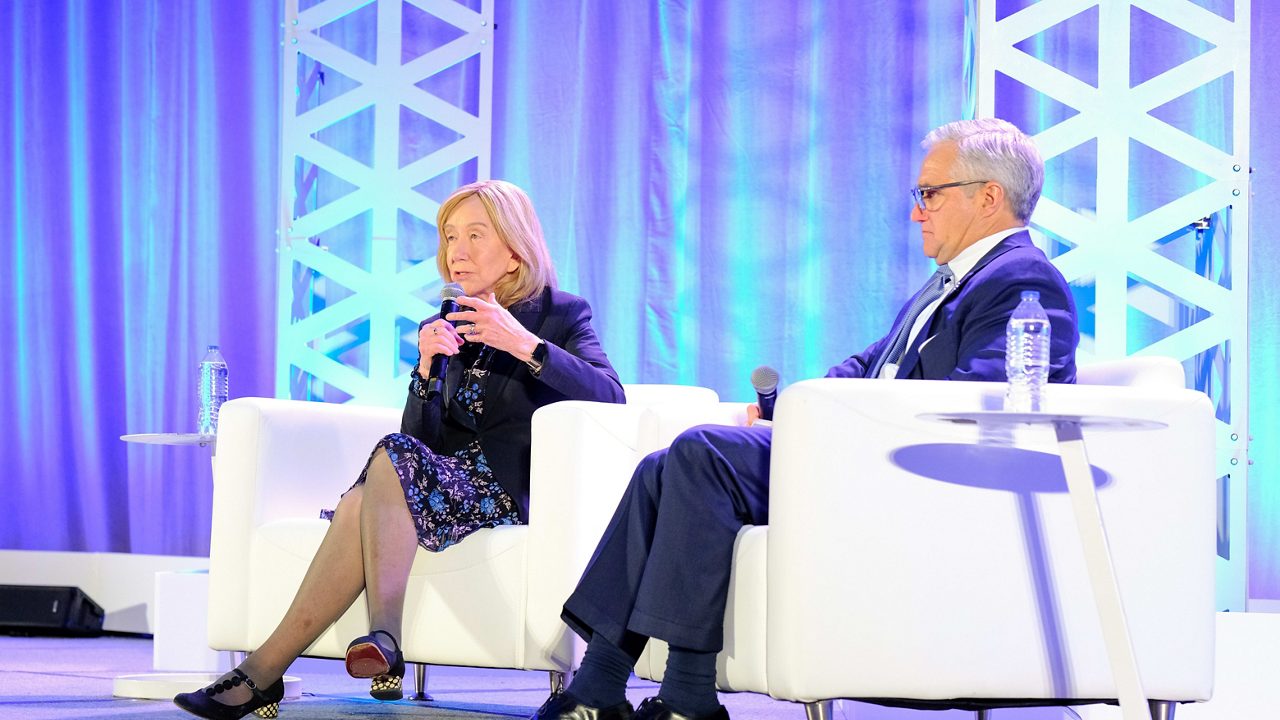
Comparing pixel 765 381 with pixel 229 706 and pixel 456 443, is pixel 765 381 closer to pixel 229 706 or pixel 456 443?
pixel 456 443

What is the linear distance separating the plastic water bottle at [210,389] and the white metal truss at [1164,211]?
2.29m

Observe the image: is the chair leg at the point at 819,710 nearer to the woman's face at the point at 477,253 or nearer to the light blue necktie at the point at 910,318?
the light blue necktie at the point at 910,318

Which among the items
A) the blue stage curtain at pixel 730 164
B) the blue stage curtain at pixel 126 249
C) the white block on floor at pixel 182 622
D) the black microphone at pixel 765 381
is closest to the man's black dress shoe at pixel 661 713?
the black microphone at pixel 765 381

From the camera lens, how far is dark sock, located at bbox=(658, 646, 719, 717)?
213 cm

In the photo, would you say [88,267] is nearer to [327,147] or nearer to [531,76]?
[327,147]

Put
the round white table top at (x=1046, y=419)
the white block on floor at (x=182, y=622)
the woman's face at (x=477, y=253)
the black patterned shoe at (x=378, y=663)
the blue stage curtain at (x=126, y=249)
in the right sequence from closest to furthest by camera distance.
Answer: the round white table top at (x=1046, y=419) → the black patterned shoe at (x=378, y=663) → the woman's face at (x=477, y=253) → the white block on floor at (x=182, y=622) → the blue stage curtain at (x=126, y=249)

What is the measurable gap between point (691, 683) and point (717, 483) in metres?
0.32

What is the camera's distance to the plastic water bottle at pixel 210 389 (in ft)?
13.1

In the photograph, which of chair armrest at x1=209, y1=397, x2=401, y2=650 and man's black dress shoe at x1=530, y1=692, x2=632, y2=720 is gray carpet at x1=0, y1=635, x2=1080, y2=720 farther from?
man's black dress shoe at x1=530, y1=692, x2=632, y2=720

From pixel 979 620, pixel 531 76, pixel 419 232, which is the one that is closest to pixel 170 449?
pixel 419 232

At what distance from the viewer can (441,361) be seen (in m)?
2.81

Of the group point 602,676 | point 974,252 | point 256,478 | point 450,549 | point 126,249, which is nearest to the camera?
point 602,676

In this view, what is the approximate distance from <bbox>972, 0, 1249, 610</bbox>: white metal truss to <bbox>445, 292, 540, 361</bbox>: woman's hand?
51.8 inches

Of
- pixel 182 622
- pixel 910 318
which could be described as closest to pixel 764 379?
pixel 910 318
